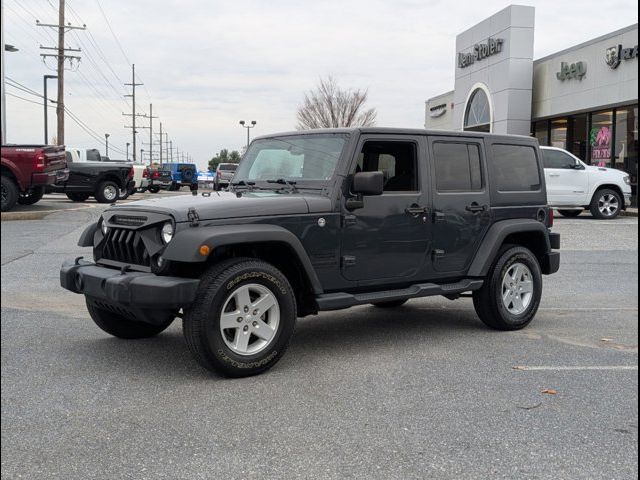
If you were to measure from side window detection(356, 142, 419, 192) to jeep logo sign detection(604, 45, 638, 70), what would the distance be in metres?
22.0

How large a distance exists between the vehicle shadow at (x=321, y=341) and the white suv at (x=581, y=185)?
12.4 metres

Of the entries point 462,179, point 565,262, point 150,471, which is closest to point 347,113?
point 565,262

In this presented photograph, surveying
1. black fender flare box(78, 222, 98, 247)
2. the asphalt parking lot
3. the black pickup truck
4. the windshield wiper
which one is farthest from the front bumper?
the black pickup truck

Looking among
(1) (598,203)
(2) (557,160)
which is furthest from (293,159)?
(1) (598,203)

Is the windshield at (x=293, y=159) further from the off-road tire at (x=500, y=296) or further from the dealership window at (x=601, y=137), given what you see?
the dealership window at (x=601, y=137)

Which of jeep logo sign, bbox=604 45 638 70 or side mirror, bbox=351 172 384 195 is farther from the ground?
jeep logo sign, bbox=604 45 638 70

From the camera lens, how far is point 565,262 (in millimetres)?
11789

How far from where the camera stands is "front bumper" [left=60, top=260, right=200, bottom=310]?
4590 millimetres

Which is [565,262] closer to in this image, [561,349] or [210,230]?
[561,349]

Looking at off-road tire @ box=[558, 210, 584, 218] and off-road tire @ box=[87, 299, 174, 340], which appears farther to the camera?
off-road tire @ box=[558, 210, 584, 218]

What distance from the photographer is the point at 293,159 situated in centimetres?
602

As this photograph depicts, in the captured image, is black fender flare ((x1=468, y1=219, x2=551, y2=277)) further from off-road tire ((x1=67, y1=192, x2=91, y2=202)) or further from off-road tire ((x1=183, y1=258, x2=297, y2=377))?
Answer: off-road tire ((x1=67, y1=192, x2=91, y2=202))

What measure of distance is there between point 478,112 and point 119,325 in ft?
111

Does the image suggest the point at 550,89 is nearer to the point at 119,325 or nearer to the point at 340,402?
the point at 119,325
